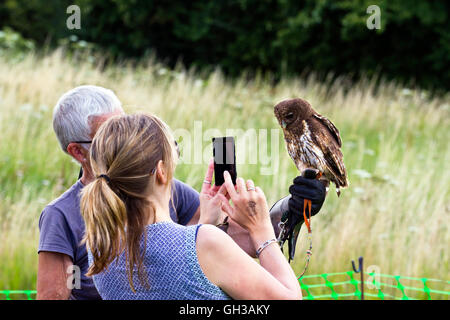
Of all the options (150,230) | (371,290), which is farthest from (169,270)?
(371,290)

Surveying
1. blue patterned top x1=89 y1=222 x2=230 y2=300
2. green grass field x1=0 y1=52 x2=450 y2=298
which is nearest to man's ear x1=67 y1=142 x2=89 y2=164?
green grass field x1=0 y1=52 x2=450 y2=298

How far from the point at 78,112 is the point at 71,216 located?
0.41 meters

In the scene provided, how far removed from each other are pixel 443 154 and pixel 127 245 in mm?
5268

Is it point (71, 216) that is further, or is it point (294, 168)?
point (294, 168)

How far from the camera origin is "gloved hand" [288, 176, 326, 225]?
1.67 m

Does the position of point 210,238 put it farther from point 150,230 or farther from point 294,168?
point 294,168

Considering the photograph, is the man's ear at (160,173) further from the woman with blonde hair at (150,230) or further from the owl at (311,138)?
the owl at (311,138)

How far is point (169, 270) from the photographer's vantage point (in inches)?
63.4

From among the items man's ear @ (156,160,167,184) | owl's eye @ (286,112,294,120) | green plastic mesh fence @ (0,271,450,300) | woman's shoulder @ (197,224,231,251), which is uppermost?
owl's eye @ (286,112,294,120)

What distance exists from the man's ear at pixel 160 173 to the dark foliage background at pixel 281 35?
31.0 feet

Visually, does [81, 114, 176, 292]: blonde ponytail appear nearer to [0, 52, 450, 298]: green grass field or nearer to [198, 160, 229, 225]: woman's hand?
[198, 160, 229, 225]: woman's hand

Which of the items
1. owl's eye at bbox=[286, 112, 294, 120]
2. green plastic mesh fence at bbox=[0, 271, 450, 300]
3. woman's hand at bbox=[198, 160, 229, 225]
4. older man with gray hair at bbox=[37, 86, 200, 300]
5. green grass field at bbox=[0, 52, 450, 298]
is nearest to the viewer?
owl's eye at bbox=[286, 112, 294, 120]
